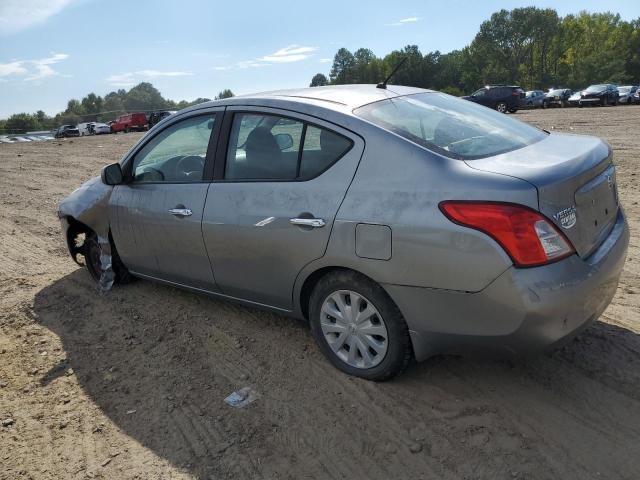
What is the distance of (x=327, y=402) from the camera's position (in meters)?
3.24

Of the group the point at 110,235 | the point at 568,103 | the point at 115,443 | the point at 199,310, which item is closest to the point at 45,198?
the point at 110,235

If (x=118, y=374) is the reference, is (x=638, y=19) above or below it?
above

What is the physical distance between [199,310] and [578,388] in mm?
2827

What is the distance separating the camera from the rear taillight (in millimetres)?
2615

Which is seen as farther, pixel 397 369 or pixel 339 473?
pixel 397 369

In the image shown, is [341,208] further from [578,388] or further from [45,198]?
[45,198]

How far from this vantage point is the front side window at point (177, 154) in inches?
160

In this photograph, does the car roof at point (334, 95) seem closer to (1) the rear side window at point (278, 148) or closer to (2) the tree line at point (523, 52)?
(1) the rear side window at point (278, 148)

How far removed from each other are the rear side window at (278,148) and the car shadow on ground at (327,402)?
1.21 m

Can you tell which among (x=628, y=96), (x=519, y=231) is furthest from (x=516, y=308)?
(x=628, y=96)

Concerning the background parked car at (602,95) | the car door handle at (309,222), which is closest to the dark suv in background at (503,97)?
the background parked car at (602,95)

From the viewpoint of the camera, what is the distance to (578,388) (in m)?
3.15

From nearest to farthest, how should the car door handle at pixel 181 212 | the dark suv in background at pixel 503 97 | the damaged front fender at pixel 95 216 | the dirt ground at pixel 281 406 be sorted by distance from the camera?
1. the dirt ground at pixel 281 406
2. the car door handle at pixel 181 212
3. the damaged front fender at pixel 95 216
4. the dark suv in background at pixel 503 97

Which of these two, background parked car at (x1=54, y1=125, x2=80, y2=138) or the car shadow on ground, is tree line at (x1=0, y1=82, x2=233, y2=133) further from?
the car shadow on ground
